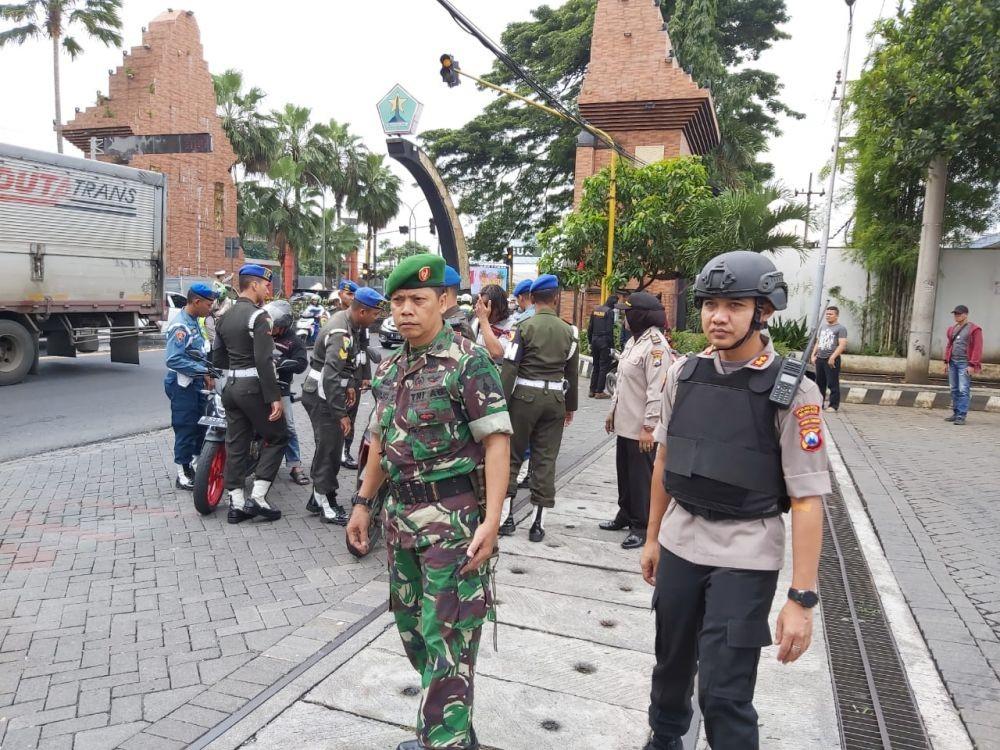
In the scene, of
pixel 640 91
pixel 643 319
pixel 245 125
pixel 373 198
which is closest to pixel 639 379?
pixel 643 319

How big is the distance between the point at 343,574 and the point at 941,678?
3.26 metres

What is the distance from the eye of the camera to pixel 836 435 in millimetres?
10422

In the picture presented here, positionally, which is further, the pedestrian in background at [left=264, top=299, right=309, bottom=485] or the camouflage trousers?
the pedestrian in background at [left=264, top=299, right=309, bottom=485]

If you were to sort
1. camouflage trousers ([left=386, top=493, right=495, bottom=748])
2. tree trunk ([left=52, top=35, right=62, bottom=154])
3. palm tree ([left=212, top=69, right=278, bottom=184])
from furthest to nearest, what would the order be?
palm tree ([left=212, top=69, right=278, bottom=184]), tree trunk ([left=52, top=35, right=62, bottom=154]), camouflage trousers ([left=386, top=493, right=495, bottom=748])

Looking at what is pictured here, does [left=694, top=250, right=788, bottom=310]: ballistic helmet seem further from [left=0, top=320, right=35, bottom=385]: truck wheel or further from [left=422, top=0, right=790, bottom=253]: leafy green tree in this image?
[left=422, top=0, right=790, bottom=253]: leafy green tree

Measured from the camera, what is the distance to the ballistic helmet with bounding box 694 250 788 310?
2285 mm

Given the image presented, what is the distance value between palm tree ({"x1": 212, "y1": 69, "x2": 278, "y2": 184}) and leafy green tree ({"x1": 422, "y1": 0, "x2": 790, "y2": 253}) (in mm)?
7793

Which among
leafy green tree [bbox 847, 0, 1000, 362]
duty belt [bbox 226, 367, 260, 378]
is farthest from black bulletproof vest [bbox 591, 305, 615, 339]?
duty belt [bbox 226, 367, 260, 378]

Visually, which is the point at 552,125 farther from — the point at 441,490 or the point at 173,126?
the point at 441,490

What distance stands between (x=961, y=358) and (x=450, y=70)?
8778 mm

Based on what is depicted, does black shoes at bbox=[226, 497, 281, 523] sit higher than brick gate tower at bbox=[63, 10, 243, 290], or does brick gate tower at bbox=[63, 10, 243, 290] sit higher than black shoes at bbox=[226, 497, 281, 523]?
brick gate tower at bbox=[63, 10, 243, 290]

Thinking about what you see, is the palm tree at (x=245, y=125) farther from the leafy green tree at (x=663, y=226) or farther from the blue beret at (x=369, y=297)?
the blue beret at (x=369, y=297)

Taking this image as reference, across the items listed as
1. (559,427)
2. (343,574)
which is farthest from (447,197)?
(343,574)

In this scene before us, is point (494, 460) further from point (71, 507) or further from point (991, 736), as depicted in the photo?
point (71, 507)
